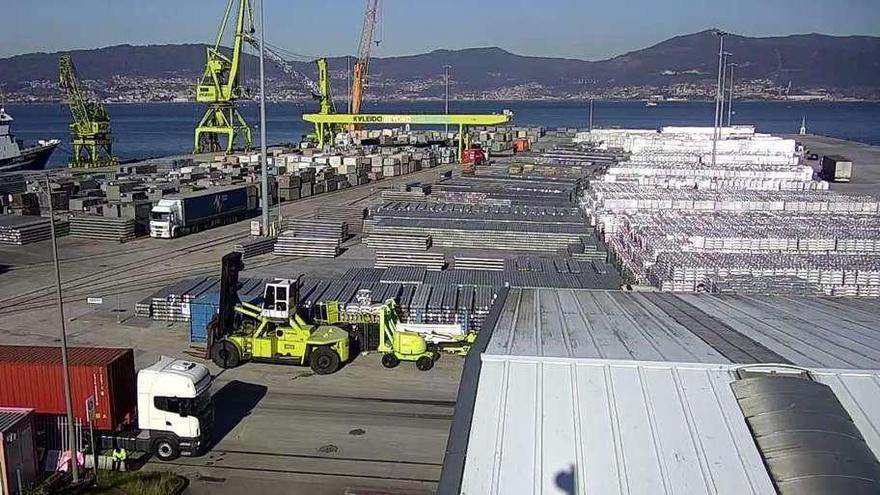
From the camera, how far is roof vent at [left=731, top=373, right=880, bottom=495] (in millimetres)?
7199

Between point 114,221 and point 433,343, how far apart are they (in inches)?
873

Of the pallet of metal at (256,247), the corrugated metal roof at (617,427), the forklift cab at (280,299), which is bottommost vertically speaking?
the pallet of metal at (256,247)

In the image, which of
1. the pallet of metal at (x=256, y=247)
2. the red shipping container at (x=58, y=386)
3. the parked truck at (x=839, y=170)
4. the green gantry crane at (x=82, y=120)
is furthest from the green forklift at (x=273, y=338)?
the green gantry crane at (x=82, y=120)

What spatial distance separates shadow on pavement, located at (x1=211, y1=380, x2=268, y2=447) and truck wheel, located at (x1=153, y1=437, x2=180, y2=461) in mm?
857

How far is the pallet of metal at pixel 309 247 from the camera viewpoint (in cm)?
3023

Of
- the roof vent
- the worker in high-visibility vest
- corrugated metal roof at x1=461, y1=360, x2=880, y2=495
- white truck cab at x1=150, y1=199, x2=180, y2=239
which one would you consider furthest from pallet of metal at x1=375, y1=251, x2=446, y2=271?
the roof vent

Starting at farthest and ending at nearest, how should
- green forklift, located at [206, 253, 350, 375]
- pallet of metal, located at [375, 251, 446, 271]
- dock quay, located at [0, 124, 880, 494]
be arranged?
pallet of metal, located at [375, 251, 446, 271], green forklift, located at [206, 253, 350, 375], dock quay, located at [0, 124, 880, 494]

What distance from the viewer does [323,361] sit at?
17.3m

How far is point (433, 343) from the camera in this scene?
17.8 metres

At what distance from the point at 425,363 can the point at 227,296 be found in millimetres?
4923

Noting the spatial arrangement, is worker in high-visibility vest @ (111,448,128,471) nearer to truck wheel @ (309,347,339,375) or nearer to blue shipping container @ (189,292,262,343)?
truck wheel @ (309,347,339,375)

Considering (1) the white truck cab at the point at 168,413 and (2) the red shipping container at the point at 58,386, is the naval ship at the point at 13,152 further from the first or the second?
(1) the white truck cab at the point at 168,413

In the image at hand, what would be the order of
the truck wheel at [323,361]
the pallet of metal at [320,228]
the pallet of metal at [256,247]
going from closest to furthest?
the truck wheel at [323,361] → the pallet of metal at [256,247] → the pallet of metal at [320,228]

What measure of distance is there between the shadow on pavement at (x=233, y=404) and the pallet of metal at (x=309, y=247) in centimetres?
1361
